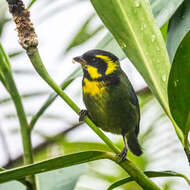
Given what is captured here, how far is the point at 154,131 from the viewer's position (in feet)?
8.26

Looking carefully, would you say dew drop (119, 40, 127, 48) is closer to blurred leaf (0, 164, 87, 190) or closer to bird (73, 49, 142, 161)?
blurred leaf (0, 164, 87, 190)

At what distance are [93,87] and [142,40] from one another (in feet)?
2.75

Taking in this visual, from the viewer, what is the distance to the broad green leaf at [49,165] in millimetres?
982

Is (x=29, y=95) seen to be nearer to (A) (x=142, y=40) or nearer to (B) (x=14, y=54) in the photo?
(B) (x=14, y=54)

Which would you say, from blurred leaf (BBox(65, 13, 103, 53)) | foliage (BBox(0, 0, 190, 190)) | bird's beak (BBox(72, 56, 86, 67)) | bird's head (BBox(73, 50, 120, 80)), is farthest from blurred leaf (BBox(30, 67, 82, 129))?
blurred leaf (BBox(65, 13, 103, 53))

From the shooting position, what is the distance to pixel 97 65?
2115mm

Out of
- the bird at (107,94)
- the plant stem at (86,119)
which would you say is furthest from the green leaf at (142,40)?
the bird at (107,94)

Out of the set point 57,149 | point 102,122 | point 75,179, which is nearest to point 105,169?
point 57,149

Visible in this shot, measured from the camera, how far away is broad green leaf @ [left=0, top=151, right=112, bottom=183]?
982 millimetres

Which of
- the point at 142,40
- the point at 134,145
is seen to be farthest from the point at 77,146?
the point at 142,40

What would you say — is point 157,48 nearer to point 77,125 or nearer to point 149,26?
point 149,26

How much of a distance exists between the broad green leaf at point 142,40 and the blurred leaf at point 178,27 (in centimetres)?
18

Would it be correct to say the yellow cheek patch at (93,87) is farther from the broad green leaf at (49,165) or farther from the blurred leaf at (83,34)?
the broad green leaf at (49,165)

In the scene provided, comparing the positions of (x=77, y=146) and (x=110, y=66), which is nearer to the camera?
(x=110, y=66)
